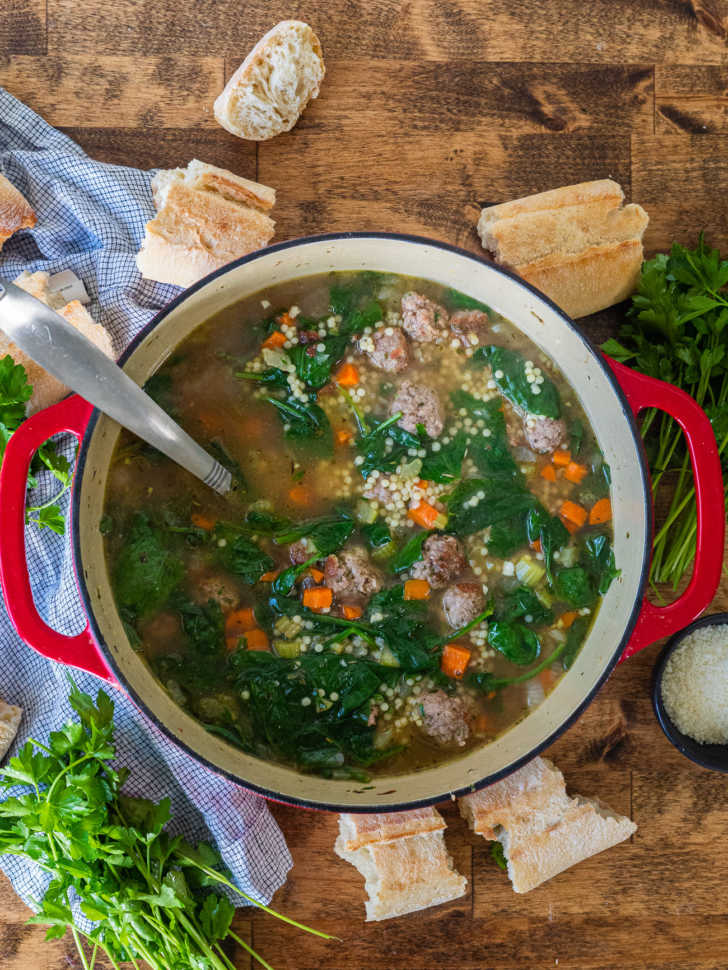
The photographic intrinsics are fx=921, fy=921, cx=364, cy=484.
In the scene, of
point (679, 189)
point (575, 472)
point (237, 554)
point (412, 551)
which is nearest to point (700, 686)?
point (575, 472)

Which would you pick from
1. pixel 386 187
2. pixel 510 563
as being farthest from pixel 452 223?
pixel 510 563

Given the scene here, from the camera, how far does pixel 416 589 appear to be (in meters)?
2.69

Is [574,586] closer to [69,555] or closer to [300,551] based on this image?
[300,551]

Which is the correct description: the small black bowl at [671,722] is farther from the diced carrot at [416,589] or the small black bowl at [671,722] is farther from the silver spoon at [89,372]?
the silver spoon at [89,372]

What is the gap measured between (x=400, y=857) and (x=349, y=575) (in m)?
0.90

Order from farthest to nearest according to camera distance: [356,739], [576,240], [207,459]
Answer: [576,240] → [356,739] → [207,459]

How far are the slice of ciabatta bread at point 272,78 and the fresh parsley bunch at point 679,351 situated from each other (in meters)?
1.22

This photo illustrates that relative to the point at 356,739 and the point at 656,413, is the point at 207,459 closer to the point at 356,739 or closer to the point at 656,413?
the point at 356,739

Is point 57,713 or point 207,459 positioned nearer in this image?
point 207,459

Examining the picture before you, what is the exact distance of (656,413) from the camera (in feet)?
9.79

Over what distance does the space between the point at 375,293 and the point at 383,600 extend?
2.96ft

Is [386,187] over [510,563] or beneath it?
over

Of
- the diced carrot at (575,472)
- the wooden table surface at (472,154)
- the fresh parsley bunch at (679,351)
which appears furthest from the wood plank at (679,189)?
the diced carrot at (575,472)

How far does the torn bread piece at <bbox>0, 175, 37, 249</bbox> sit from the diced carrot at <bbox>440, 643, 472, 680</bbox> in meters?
1.82
